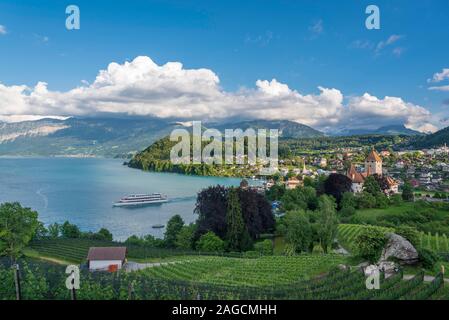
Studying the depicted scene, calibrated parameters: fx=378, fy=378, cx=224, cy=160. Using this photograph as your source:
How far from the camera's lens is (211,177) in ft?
316

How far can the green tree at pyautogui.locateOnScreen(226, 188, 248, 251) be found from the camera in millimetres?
29328

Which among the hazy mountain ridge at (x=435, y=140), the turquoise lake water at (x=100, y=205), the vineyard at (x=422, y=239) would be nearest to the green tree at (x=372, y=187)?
the vineyard at (x=422, y=239)

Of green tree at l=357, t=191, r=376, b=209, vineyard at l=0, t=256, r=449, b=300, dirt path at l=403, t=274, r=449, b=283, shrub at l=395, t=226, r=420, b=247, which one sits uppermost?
shrub at l=395, t=226, r=420, b=247

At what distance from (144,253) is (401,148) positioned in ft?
472

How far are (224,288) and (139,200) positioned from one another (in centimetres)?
4636

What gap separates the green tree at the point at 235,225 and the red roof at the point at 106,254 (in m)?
9.37

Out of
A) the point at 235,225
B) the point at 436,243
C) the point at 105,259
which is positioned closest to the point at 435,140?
the point at 436,243

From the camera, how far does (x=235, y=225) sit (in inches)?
1166

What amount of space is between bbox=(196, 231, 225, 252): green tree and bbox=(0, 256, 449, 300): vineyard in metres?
11.7

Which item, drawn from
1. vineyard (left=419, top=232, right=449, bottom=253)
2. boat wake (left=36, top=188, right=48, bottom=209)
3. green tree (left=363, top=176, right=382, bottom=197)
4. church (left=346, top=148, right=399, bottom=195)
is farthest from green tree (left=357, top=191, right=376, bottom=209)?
boat wake (left=36, top=188, right=48, bottom=209)

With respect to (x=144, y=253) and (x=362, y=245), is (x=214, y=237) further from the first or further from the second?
(x=362, y=245)

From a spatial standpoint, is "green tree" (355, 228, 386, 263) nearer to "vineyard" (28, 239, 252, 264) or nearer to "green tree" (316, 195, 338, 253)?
"green tree" (316, 195, 338, 253)

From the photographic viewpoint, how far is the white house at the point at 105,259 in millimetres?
22230

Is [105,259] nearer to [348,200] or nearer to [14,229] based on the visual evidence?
[14,229]
